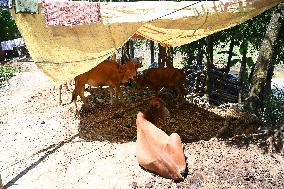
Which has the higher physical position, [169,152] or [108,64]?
[108,64]

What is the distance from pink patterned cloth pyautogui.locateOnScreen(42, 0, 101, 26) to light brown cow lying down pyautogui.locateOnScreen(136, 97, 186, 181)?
82.8 inches

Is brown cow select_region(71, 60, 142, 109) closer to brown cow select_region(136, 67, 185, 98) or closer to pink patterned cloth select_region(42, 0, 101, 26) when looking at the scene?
brown cow select_region(136, 67, 185, 98)

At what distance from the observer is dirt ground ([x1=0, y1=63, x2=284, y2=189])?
18.9 ft

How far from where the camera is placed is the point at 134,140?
7.05 m

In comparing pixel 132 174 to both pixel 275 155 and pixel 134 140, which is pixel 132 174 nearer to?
pixel 134 140

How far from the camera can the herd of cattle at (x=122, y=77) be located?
855cm

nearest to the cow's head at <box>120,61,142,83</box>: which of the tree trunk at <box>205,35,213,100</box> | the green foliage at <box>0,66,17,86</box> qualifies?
the tree trunk at <box>205,35,213,100</box>

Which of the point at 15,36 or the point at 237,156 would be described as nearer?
the point at 237,156

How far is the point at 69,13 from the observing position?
5.71m

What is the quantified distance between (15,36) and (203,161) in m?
25.9

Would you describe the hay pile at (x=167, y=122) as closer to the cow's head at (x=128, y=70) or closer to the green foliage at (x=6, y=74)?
the cow's head at (x=128, y=70)

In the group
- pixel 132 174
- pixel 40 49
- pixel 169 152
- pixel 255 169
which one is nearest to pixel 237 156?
pixel 255 169

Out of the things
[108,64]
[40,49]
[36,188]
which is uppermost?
[40,49]

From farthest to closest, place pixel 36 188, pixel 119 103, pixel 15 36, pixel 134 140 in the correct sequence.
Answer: pixel 15 36 < pixel 119 103 < pixel 134 140 < pixel 36 188
